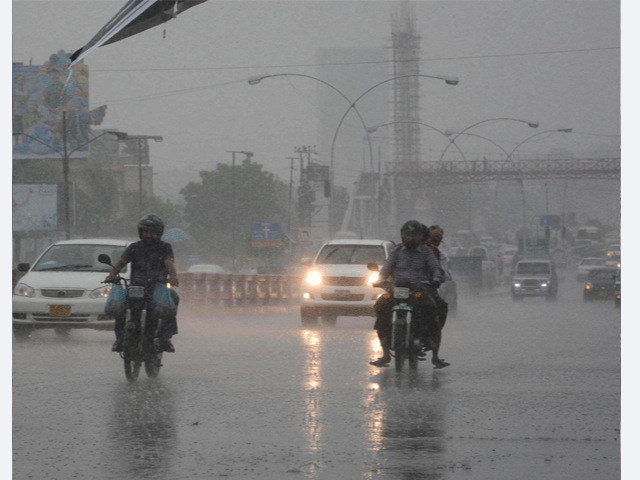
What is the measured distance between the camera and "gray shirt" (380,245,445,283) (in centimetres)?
1202

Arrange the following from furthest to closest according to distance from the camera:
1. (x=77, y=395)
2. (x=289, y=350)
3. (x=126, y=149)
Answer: (x=126, y=149), (x=289, y=350), (x=77, y=395)

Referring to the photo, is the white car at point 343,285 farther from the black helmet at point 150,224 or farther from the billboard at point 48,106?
the black helmet at point 150,224

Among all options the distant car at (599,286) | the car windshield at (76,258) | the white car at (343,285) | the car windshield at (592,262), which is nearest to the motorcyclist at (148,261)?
the car windshield at (76,258)

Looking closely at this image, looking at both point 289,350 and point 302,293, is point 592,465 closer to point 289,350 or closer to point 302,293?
point 289,350

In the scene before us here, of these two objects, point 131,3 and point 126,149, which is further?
point 126,149

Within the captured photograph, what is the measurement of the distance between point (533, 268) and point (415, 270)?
31291 mm

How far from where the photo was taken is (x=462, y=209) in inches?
2672

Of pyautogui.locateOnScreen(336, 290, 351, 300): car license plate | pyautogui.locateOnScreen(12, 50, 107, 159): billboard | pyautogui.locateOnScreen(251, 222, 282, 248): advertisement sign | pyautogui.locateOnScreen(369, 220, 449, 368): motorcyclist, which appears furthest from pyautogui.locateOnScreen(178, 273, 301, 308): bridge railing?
pyautogui.locateOnScreen(369, 220, 449, 368): motorcyclist

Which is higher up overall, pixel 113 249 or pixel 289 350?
pixel 113 249

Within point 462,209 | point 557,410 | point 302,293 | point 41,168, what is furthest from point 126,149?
point 557,410

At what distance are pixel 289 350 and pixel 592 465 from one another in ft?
28.7

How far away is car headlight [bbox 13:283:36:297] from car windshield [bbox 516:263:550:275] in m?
28.1

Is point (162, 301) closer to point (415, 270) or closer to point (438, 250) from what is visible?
point (415, 270)

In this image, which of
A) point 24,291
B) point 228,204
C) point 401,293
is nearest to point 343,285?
point 24,291
